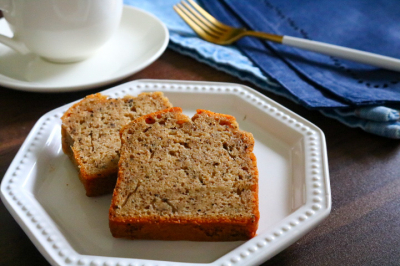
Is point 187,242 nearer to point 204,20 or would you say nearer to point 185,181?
point 185,181

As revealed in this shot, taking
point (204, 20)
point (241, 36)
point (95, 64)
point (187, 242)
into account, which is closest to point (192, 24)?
point (204, 20)

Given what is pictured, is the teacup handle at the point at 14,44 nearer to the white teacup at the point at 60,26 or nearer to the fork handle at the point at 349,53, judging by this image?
the white teacup at the point at 60,26

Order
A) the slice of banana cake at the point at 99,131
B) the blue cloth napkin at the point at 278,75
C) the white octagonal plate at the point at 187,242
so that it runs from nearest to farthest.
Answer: the white octagonal plate at the point at 187,242, the slice of banana cake at the point at 99,131, the blue cloth napkin at the point at 278,75

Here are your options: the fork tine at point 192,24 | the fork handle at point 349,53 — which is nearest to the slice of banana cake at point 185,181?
the fork handle at point 349,53

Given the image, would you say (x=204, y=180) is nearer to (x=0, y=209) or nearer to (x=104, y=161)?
(x=104, y=161)

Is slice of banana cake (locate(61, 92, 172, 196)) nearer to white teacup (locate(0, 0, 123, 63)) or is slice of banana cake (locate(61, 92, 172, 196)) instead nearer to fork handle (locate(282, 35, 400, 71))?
white teacup (locate(0, 0, 123, 63))

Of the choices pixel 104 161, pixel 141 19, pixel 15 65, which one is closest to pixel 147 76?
pixel 141 19

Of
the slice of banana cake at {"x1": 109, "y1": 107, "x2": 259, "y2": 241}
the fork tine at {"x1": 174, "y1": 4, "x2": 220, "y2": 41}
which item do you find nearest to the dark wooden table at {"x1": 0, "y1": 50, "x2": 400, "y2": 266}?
the slice of banana cake at {"x1": 109, "y1": 107, "x2": 259, "y2": 241}
